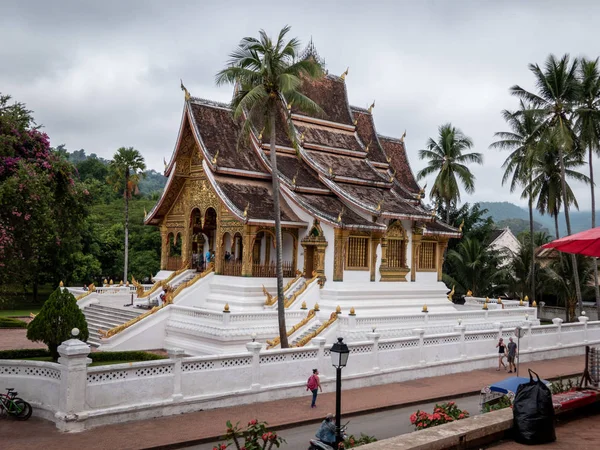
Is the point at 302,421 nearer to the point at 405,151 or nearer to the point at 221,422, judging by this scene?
the point at 221,422

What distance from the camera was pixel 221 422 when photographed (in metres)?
12.3

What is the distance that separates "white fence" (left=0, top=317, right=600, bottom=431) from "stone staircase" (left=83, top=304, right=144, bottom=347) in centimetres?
862

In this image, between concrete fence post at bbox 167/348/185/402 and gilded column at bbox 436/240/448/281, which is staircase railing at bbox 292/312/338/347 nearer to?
concrete fence post at bbox 167/348/185/402

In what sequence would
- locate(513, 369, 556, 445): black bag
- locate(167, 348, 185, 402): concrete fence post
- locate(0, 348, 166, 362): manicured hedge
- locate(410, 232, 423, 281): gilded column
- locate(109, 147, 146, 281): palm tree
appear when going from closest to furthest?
locate(513, 369, 556, 445): black bag
locate(167, 348, 185, 402): concrete fence post
locate(0, 348, 166, 362): manicured hedge
locate(410, 232, 423, 281): gilded column
locate(109, 147, 146, 281): palm tree

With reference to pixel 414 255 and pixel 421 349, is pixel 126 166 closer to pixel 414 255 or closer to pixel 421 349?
pixel 414 255

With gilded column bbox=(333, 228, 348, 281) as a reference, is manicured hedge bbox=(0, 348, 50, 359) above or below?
below

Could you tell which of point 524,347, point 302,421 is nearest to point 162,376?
Result: point 302,421

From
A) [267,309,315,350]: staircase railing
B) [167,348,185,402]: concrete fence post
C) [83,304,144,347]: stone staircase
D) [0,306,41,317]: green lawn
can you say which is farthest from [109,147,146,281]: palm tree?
[167,348,185,402]: concrete fence post

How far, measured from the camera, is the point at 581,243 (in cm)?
918

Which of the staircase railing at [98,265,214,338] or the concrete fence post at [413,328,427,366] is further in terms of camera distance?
the staircase railing at [98,265,214,338]

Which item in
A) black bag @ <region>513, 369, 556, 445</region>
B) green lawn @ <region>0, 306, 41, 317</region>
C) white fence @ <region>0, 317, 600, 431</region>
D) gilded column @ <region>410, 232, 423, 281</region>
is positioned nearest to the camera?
black bag @ <region>513, 369, 556, 445</region>

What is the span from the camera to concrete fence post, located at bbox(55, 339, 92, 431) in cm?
1121

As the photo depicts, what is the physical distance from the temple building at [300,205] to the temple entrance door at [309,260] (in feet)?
0.13

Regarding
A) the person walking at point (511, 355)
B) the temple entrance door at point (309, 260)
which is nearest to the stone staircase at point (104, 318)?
the temple entrance door at point (309, 260)
